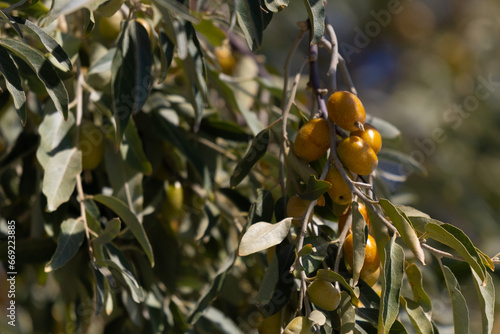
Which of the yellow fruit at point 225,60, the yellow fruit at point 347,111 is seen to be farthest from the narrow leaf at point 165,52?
the yellow fruit at point 225,60

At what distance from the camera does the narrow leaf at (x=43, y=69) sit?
708 millimetres

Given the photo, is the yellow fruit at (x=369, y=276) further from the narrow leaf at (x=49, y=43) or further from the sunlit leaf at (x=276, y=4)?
the narrow leaf at (x=49, y=43)

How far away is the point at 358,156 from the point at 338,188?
1.8 inches

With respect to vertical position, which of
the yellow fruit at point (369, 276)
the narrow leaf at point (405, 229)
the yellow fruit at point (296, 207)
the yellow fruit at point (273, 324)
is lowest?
the yellow fruit at point (273, 324)

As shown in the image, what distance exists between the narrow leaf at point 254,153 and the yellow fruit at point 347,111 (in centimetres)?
12

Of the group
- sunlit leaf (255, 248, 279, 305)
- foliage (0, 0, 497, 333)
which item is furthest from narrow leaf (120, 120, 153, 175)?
sunlit leaf (255, 248, 279, 305)

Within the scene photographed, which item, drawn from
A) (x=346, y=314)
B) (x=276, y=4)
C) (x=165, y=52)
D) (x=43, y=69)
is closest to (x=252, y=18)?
(x=276, y=4)

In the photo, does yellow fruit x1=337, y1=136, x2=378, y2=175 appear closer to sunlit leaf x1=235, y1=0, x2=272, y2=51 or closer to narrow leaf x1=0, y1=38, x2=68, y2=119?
sunlit leaf x1=235, y1=0, x2=272, y2=51

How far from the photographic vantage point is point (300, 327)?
24.1 inches

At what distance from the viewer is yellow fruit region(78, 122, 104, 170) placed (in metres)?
0.94

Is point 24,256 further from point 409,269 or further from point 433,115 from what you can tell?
point 433,115

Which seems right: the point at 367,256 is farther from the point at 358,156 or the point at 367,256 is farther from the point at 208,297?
the point at 208,297

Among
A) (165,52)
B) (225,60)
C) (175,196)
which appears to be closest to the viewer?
(165,52)

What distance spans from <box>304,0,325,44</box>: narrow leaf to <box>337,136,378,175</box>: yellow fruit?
131 mm
